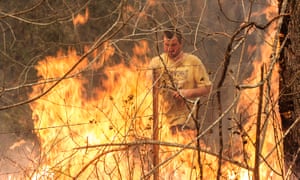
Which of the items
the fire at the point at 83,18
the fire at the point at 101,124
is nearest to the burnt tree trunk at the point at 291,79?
the fire at the point at 101,124

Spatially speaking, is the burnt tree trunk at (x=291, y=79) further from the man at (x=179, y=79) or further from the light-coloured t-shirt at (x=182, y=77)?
the light-coloured t-shirt at (x=182, y=77)

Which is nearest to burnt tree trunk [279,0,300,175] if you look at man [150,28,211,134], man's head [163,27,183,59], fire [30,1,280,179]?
fire [30,1,280,179]

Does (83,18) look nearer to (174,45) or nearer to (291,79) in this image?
(174,45)

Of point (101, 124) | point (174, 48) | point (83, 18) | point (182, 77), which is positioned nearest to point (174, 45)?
point (174, 48)

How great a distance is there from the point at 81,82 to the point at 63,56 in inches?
16.2

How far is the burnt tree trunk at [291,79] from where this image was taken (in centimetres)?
392

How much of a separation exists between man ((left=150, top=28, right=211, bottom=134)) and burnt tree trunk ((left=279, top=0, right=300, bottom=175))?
5.10 ft

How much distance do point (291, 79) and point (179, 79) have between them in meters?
2.51

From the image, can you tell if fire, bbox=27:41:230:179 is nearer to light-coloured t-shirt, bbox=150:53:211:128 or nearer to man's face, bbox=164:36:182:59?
light-coloured t-shirt, bbox=150:53:211:128

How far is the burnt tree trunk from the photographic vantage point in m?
3.92

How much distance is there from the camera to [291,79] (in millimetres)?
4082

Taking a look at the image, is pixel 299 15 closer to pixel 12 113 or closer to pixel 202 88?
pixel 202 88

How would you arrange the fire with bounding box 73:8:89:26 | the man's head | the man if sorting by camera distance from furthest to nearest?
the fire with bounding box 73:8:89:26 → the man's head → the man

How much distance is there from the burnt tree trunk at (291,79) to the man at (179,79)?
5.10 ft
